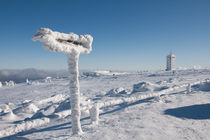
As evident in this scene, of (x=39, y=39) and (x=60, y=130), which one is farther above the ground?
(x=39, y=39)

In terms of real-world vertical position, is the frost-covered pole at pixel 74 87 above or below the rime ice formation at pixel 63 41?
below

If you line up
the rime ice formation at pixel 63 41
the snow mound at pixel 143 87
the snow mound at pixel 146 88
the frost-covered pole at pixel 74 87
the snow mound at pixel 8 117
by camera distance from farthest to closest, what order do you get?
the snow mound at pixel 143 87
the snow mound at pixel 146 88
the snow mound at pixel 8 117
the frost-covered pole at pixel 74 87
the rime ice formation at pixel 63 41

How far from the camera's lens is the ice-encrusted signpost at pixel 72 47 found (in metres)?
4.30

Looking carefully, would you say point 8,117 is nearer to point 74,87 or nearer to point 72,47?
point 74,87

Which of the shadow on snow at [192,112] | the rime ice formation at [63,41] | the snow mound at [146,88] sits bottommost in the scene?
the shadow on snow at [192,112]

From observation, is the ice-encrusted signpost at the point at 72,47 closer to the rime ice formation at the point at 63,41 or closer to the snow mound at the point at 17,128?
the rime ice formation at the point at 63,41

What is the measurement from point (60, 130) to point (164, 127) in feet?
14.4

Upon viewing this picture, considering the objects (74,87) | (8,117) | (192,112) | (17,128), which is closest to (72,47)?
(74,87)

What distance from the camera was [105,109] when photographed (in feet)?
32.9

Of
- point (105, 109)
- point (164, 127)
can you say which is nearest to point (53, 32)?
point (164, 127)

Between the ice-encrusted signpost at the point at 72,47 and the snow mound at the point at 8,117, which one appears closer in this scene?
the ice-encrusted signpost at the point at 72,47

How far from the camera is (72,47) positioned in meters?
5.16

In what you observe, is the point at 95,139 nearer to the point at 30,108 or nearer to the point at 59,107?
the point at 59,107

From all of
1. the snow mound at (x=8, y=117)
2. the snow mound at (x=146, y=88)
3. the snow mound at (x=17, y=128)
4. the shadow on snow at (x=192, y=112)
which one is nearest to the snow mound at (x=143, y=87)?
the snow mound at (x=146, y=88)
